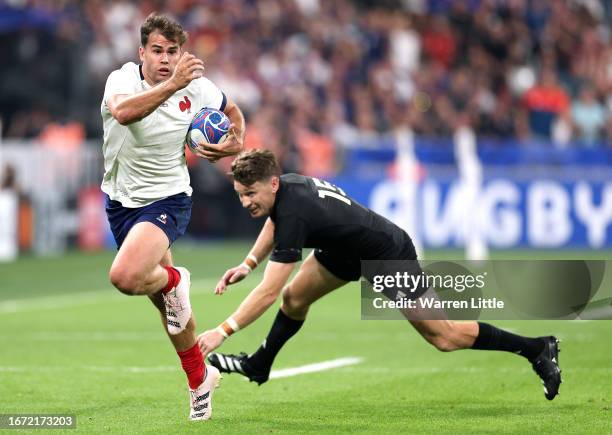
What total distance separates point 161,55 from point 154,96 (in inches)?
21.1

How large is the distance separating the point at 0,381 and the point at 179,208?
7.94 feet

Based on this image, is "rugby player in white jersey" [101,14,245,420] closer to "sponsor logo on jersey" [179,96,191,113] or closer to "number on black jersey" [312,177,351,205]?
"sponsor logo on jersey" [179,96,191,113]

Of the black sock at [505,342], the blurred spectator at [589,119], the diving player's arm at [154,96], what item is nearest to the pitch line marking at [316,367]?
the black sock at [505,342]

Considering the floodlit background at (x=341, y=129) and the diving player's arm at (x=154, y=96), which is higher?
the diving player's arm at (x=154, y=96)

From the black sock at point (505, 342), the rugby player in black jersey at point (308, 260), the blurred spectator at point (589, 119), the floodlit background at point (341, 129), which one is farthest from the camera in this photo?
the blurred spectator at point (589, 119)

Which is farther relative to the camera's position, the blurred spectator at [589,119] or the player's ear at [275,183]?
the blurred spectator at [589,119]

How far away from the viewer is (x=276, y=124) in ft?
79.3

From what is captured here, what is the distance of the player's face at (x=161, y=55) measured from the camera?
7.77 m

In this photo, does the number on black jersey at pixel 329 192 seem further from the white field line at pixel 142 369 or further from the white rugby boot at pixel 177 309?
the white field line at pixel 142 369

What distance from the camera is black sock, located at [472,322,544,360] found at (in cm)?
839

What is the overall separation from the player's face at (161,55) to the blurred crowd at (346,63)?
15.8 meters

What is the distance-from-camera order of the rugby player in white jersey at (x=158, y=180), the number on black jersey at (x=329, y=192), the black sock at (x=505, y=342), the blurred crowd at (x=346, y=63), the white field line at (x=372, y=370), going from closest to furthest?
the rugby player in white jersey at (x=158, y=180) < the number on black jersey at (x=329, y=192) < the black sock at (x=505, y=342) < the white field line at (x=372, y=370) < the blurred crowd at (x=346, y=63)

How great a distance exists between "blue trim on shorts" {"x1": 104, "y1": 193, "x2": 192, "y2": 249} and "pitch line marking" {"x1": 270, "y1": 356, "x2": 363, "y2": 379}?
222 cm

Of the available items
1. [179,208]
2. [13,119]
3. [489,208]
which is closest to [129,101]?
[179,208]
